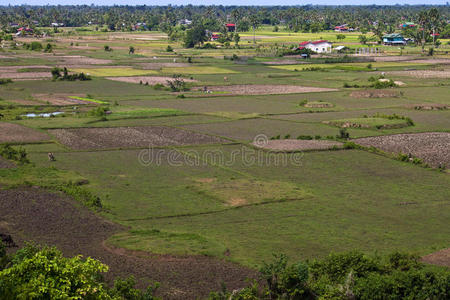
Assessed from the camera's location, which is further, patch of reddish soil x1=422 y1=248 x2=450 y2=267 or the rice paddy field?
the rice paddy field

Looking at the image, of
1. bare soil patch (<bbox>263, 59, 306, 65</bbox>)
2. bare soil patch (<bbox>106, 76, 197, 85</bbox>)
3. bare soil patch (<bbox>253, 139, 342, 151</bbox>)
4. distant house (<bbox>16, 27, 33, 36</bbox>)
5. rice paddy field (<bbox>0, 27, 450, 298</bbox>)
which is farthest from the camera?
distant house (<bbox>16, 27, 33, 36</bbox>)

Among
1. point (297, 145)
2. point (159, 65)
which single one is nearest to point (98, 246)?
point (297, 145)

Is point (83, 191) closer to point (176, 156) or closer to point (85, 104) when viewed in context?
A: point (176, 156)

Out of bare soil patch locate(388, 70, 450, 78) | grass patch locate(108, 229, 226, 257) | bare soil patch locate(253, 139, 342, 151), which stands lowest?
grass patch locate(108, 229, 226, 257)

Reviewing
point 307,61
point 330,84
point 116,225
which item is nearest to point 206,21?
point 307,61

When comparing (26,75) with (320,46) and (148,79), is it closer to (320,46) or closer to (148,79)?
(148,79)

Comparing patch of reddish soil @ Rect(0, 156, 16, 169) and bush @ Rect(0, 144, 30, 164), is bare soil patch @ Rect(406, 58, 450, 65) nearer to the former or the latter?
bush @ Rect(0, 144, 30, 164)

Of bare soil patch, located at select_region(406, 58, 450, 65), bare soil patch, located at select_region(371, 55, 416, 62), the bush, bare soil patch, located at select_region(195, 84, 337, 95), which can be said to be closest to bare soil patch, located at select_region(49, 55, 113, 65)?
bare soil patch, located at select_region(195, 84, 337, 95)
